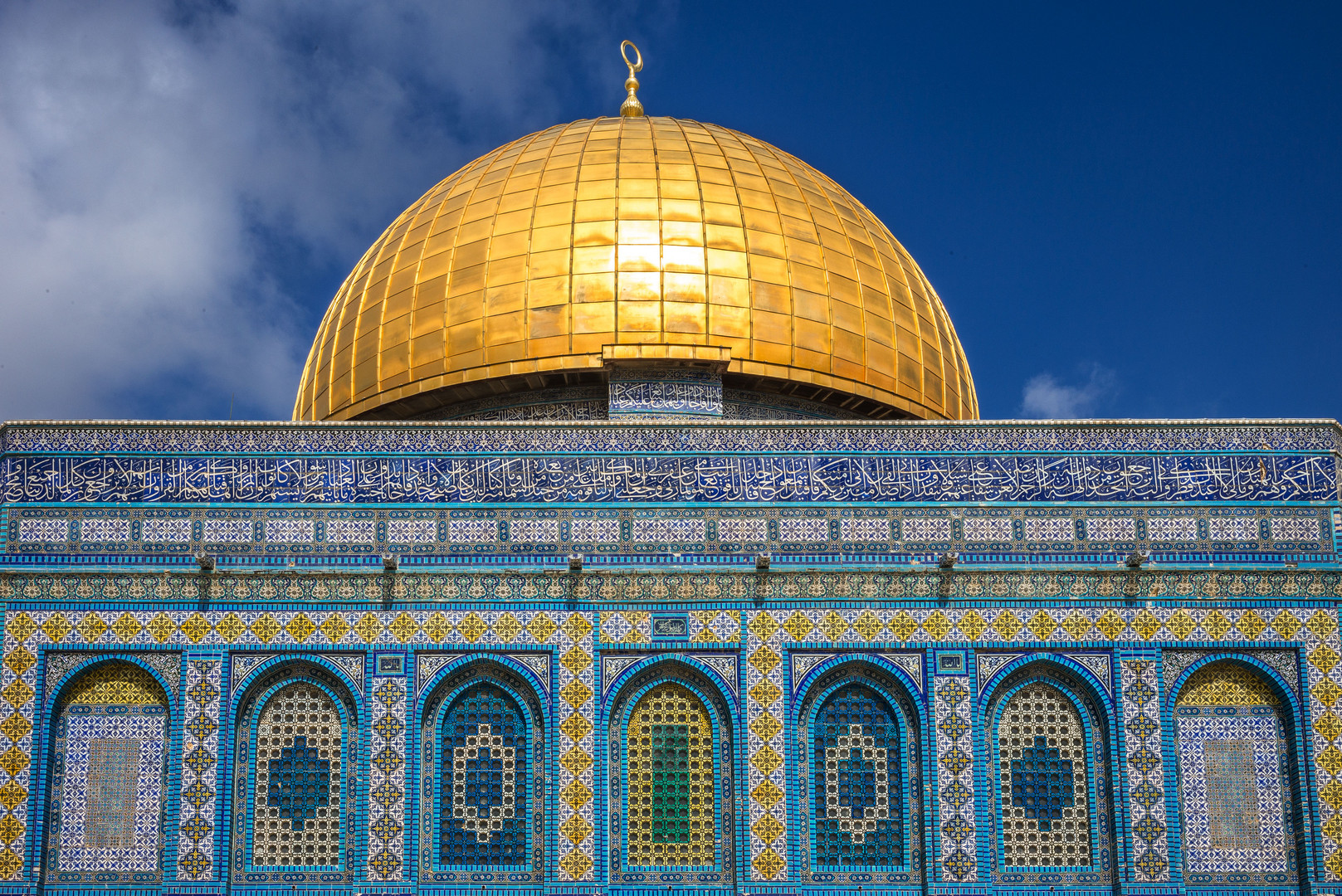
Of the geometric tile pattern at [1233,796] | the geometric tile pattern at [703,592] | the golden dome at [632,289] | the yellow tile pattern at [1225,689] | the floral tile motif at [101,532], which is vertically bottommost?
the geometric tile pattern at [1233,796]

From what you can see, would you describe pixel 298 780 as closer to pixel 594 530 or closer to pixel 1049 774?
pixel 594 530

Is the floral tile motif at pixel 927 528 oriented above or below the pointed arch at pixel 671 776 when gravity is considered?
above

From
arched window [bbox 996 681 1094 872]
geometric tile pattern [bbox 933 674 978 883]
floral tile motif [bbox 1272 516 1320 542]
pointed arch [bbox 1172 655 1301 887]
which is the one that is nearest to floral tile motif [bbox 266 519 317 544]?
geometric tile pattern [bbox 933 674 978 883]

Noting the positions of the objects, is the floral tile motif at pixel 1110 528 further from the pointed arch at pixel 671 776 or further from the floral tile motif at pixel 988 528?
the pointed arch at pixel 671 776

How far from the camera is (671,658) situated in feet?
40.4

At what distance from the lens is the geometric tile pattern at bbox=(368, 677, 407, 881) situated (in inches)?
469

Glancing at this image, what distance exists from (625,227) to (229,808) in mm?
6868

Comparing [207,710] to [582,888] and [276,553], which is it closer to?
[276,553]

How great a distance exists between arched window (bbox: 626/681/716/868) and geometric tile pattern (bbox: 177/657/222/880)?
9.98 feet

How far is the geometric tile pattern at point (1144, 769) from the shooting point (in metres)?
12.0

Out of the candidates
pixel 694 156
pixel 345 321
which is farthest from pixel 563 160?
pixel 345 321

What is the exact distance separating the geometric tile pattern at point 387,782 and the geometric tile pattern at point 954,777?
13.0 ft

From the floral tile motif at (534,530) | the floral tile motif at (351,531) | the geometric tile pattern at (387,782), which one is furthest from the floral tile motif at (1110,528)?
the floral tile motif at (351,531)

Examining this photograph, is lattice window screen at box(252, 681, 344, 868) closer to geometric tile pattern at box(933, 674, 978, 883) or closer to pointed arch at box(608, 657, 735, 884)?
pointed arch at box(608, 657, 735, 884)
